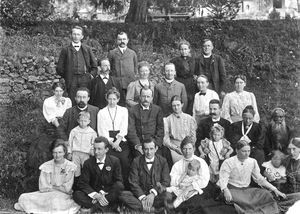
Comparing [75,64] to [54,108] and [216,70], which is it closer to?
[54,108]

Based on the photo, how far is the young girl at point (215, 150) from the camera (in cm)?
639

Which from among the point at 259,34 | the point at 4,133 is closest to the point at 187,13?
the point at 259,34

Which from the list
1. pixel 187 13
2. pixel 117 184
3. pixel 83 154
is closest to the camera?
pixel 117 184

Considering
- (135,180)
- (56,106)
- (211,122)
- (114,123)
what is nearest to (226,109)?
(211,122)

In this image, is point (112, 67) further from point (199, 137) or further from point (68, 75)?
point (199, 137)

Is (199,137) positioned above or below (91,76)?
below

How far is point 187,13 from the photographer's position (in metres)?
13.8

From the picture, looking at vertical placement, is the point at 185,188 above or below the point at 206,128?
below

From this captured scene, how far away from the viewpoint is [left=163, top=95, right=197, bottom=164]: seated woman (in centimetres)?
679

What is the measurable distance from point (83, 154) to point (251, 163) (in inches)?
86.7

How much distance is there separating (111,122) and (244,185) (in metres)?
1.98

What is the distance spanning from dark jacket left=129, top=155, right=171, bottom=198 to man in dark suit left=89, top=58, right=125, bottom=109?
61.5 inches

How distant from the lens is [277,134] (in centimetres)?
678

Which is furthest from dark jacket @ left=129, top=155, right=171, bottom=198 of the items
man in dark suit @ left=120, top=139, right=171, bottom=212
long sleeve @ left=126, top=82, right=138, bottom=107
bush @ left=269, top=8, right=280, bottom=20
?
bush @ left=269, top=8, right=280, bottom=20
